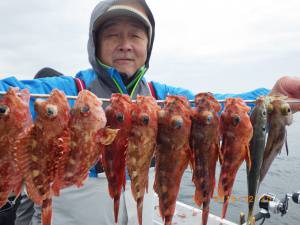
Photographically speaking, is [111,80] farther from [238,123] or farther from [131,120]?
[238,123]

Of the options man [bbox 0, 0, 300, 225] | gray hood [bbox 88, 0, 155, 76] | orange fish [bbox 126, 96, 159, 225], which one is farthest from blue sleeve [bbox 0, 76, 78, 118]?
orange fish [bbox 126, 96, 159, 225]

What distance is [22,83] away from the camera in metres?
3.72

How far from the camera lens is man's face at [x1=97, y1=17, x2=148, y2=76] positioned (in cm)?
476

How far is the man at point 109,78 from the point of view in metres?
4.52

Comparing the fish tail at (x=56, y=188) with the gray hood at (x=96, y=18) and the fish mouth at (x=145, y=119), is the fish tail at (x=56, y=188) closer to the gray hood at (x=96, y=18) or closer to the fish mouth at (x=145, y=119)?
→ the fish mouth at (x=145, y=119)

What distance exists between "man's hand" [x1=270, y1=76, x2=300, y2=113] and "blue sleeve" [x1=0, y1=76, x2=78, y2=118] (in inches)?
127

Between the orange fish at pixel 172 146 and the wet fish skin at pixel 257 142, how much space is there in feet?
3.09

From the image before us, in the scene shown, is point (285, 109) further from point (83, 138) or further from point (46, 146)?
point (46, 146)

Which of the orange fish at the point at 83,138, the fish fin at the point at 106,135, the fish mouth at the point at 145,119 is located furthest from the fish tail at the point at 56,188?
the fish mouth at the point at 145,119

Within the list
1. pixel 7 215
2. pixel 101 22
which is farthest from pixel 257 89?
pixel 7 215

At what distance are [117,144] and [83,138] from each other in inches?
15.5

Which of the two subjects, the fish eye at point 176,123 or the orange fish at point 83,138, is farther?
the fish eye at point 176,123

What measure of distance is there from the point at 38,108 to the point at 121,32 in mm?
2560

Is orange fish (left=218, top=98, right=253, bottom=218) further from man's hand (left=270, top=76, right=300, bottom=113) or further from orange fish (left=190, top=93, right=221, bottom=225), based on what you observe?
man's hand (left=270, top=76, right=300, bottom=113)
